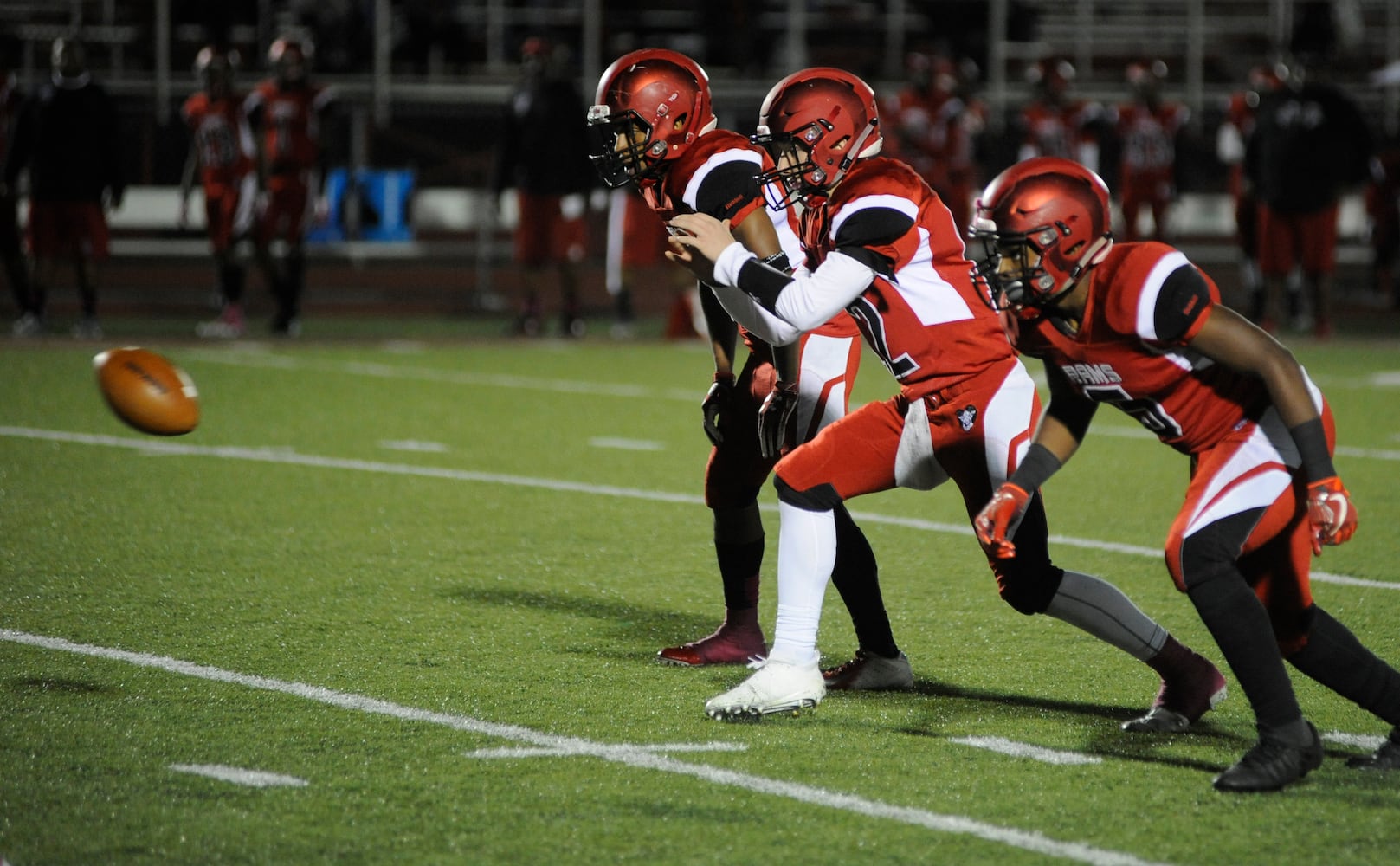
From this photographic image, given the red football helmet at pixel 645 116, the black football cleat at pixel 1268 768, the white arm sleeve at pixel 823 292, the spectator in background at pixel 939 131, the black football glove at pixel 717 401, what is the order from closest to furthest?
the black football cleat at pixel 1268 768
the white arm sleeve at pixel 823 292
the red football helmet at pixel 645 116
the black football glove at pixel 717 401
the spectator in background at pixel 939 131

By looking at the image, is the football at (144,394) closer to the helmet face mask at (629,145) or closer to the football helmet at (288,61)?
the helmet face mask at (629,145)

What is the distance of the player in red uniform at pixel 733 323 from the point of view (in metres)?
4.57

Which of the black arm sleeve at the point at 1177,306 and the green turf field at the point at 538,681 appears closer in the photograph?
the green turf field at the point at 538,681

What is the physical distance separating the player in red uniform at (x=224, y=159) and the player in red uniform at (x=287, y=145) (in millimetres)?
117

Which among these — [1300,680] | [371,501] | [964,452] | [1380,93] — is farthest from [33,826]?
[1380,93]

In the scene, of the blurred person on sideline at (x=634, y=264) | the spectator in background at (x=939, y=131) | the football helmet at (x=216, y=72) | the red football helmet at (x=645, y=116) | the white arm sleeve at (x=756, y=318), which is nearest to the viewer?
the white arm sleeve at (x=756, y=318)

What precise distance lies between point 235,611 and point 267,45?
13608 millimetres

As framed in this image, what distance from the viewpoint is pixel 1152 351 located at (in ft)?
12.3

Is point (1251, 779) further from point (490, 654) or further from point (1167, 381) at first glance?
point (490, 654)

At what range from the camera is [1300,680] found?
15.5 ft

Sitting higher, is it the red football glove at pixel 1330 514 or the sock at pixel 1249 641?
the red football glove at pixel 1330 514

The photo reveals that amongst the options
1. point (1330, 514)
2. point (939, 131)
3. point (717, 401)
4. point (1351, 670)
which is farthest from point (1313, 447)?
point (939, 131)

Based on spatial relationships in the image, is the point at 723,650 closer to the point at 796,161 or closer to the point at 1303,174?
the point at 796,161

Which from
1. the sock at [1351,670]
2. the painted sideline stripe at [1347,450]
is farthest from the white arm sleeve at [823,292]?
the painted sideline stripe at [1347,450]
